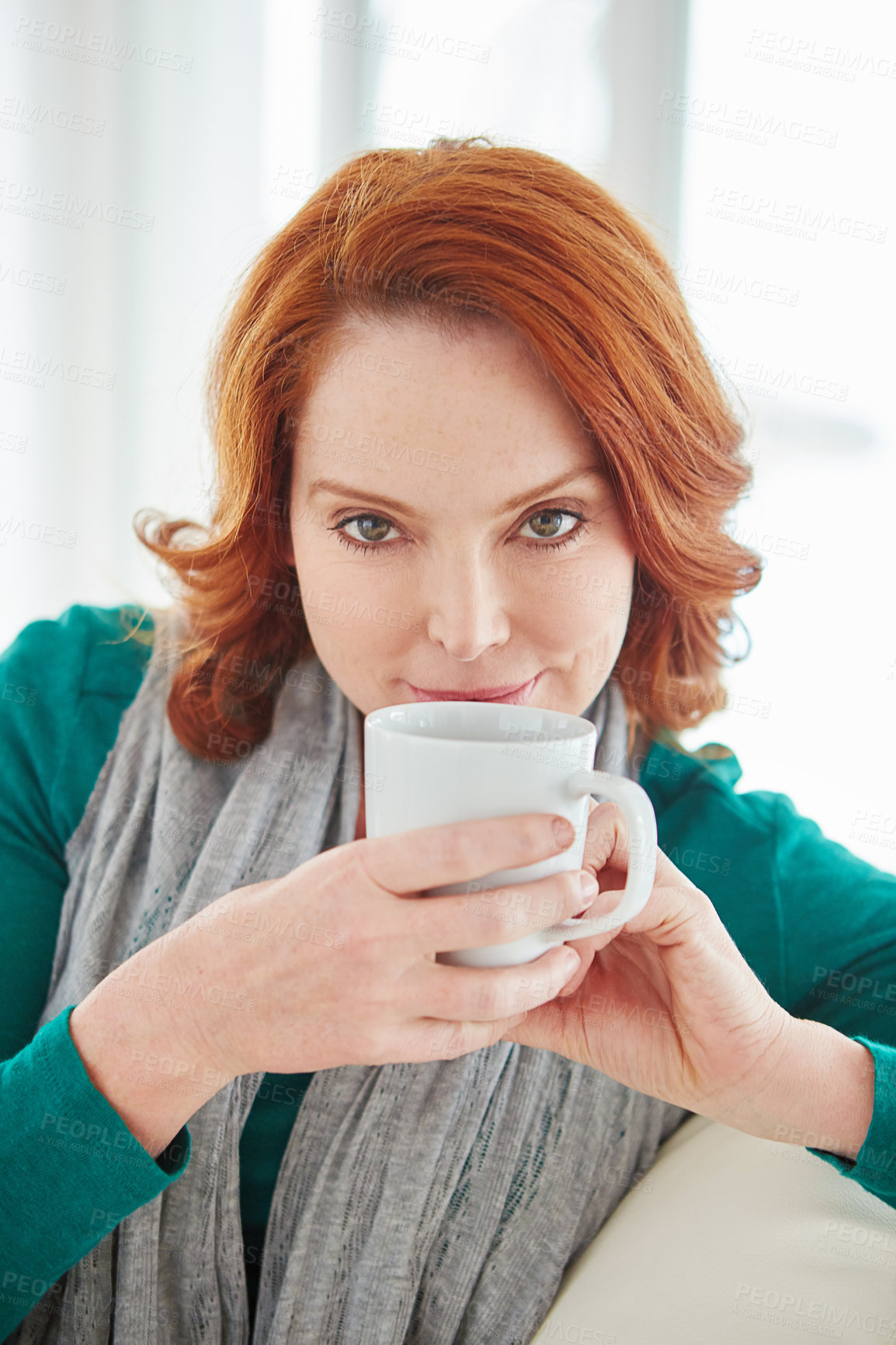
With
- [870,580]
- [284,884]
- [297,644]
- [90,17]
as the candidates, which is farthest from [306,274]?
[90,17]

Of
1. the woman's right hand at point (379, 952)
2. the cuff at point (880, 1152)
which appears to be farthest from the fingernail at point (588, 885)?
the cuff at point (880, 1152)

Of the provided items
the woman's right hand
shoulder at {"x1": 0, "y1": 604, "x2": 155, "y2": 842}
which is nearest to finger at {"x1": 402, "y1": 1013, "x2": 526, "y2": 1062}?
the woman's right hand

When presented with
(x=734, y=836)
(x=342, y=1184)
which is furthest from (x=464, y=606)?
(x=342, y=1184)

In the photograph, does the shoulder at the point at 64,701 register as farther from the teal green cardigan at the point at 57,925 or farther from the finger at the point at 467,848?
the finger at the point at 467,848

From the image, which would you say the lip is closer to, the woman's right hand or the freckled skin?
the freckled skin

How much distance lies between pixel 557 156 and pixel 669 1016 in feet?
5.36

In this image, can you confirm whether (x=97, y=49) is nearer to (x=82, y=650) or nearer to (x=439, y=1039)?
(x=82, y=650)

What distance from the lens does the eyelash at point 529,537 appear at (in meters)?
0.94

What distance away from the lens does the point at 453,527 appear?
89 centimetres

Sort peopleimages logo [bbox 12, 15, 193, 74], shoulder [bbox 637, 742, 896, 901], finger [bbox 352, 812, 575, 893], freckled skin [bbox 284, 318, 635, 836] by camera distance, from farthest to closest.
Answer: peopleimages logo [bbox 12, 15, 193, 74] → shoulder [bbox 637, 742, 896, 901] → freckled skin [bbox 284, 318, 635, 836] → finger [bbox 352, 812, 575, 893]

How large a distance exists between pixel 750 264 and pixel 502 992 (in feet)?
4.90

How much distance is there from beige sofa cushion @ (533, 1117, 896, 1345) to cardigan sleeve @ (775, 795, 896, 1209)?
0.55 feet

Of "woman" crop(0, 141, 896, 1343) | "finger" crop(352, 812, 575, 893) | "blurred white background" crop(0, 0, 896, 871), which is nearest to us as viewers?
"finger" crop(352, 812, 575, 893)

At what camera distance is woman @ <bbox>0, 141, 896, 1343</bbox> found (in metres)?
0.75
